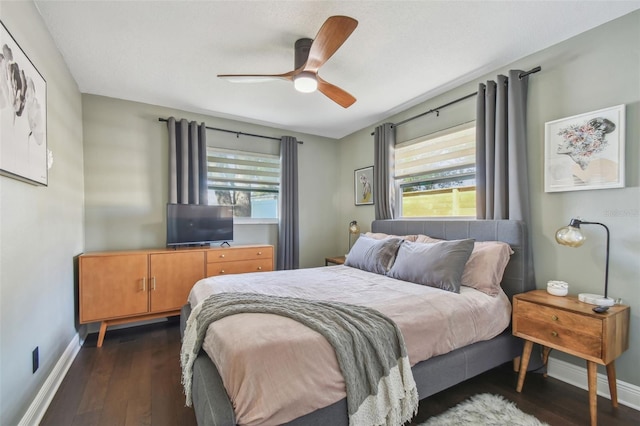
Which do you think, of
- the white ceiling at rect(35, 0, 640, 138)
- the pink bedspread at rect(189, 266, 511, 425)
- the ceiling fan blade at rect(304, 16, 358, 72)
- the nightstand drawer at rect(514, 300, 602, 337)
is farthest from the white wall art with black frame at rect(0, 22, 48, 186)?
the nightstand drawer at rect(514, 300, 602, 337)

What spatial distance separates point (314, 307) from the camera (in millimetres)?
1753

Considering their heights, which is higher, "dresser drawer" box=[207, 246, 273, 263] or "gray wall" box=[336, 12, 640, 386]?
"gray wall" box=[336, 12, 640, 386]

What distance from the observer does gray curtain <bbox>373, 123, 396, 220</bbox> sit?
150 inches

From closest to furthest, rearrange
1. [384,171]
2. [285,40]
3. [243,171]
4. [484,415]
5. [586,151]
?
[484,415] < [586,151] < [285,40] < [384,171] < [243,171]

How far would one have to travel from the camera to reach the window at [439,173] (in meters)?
3.03

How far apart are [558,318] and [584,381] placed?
2.32ft

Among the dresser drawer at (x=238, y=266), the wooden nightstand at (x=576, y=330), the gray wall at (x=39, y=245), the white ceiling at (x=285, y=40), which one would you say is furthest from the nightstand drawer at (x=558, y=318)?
the gray wall at (x=39, y=245)

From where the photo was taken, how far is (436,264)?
92.2 inches

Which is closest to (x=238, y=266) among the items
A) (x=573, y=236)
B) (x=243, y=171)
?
(x=243, y=171)

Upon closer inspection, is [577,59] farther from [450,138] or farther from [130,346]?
[130,346]

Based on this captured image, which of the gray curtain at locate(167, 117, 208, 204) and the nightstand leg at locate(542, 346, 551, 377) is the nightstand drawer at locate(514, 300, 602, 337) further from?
the gray curtain at locate(167, 117, 208, 204)

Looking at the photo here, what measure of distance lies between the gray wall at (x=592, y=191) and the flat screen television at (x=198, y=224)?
3300mm

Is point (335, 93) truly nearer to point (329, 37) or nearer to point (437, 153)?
point (329, 37)

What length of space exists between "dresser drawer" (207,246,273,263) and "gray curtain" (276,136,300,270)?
0.52 metres
